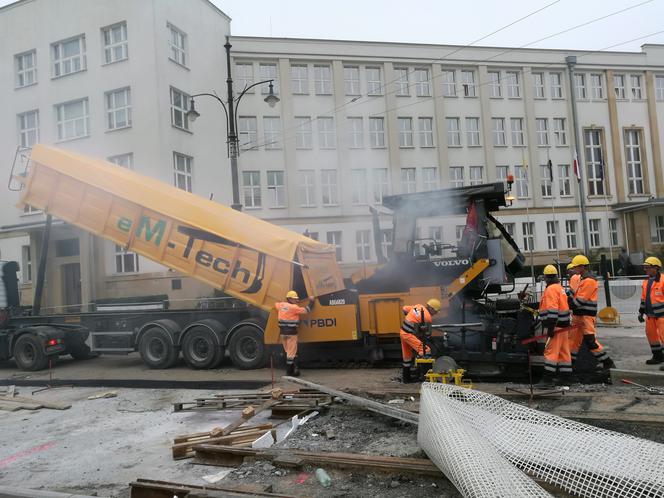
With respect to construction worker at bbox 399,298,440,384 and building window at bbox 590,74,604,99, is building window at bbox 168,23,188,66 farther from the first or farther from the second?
building window at bbox 590,74,604,99

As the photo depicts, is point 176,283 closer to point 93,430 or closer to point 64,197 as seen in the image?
point 64,197

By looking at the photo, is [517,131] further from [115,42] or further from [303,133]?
[115,42]

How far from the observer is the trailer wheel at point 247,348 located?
10.0 metres

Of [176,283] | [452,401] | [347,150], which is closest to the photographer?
[452,401]

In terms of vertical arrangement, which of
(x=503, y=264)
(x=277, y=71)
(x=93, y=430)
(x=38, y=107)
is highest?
(x=277, y=71)

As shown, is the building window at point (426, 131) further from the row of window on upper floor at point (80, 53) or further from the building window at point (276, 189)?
the row of window on upper floor at point (80, 53)

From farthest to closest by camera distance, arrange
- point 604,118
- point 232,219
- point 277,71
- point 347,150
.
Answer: point 604,118 → point 277,71 → point 347,150 → point 232,219

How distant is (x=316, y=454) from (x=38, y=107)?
23660 mm

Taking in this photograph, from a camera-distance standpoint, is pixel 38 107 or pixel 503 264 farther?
pixel 38 107

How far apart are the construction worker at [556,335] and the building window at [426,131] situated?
24.4 meters

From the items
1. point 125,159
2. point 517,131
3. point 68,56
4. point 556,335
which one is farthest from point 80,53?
point 517,131

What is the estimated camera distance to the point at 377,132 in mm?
29078

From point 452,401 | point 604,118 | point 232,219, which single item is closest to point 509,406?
point 452,401

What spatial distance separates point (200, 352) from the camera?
10469 mm
